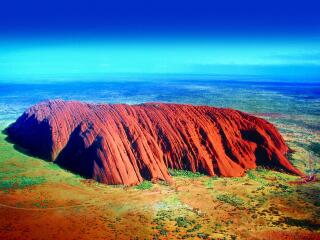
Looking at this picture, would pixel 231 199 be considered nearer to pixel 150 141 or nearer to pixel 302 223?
pixel 302 223

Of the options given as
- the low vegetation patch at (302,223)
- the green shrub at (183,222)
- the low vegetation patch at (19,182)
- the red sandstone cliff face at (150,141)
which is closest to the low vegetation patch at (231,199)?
the low vegetation patch at (302,223)

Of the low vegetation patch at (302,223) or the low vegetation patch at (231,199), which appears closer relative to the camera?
the low vegetation patch at (302,223)

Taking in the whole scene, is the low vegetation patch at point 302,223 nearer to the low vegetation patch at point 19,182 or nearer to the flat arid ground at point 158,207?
the flat arid ground at point 158,207

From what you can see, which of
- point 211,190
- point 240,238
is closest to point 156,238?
point 240,238

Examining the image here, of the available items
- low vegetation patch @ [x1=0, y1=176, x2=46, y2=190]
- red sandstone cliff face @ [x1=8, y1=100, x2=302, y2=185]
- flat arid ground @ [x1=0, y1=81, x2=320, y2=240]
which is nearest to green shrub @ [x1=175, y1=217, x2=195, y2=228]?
flat arid ground @ [x1=0, y1=81, x2=320, y2=240]

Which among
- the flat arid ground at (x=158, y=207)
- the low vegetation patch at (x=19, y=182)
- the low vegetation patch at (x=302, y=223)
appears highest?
the low vegetation patch at (x=302, y=223)

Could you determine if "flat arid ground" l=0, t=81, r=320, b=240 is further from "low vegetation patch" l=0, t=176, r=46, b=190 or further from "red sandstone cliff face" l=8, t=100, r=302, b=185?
"red sandstone cliff face" l=8, t=100, r=302, b=185
